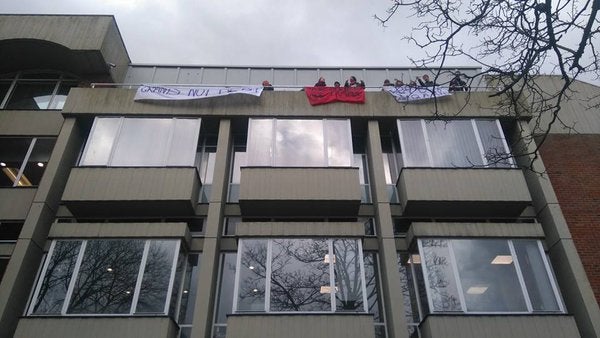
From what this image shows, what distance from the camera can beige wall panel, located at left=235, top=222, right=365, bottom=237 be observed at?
13555 millimetres

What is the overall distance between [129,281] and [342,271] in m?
5.85

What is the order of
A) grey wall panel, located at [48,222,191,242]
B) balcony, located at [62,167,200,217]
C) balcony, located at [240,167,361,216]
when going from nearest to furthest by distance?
grey wall panel, located at [48,222,191,242] < balcony, located at [62,167,200,217] < balcony, located at [240,167,361,216]

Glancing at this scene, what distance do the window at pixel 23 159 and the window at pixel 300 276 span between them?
7.98 m

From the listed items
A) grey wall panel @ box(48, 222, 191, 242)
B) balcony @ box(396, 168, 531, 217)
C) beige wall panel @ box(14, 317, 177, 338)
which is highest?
balcony @ box(396, 168, 531, 217)

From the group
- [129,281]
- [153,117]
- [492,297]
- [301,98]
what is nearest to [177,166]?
[153,117]

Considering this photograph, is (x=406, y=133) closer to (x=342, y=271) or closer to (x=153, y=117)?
(x=342, y=271)

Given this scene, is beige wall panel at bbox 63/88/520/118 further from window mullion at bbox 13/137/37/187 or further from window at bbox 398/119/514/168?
window mullion at bbox 13/137/37/187

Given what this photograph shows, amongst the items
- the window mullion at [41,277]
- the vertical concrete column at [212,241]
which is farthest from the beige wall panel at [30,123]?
the vertical concrete column at [212,241]

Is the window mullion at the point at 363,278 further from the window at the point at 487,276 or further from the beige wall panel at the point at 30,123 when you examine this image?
the beige wall panel at the point at 30,123

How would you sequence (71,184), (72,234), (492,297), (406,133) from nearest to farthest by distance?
1. (492,297)
2. (72,234)
3. (71,184)
4. (406,133)

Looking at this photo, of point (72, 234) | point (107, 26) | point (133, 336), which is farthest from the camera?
point (107, 26)

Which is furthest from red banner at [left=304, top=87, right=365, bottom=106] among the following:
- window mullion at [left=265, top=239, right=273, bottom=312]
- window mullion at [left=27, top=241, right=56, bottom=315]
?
window mullion at [left=27, top=241, right=56, bottom=315]

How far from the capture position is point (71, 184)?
1437cm

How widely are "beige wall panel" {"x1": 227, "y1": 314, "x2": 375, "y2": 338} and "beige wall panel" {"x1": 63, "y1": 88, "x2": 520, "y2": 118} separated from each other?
7192 mm
